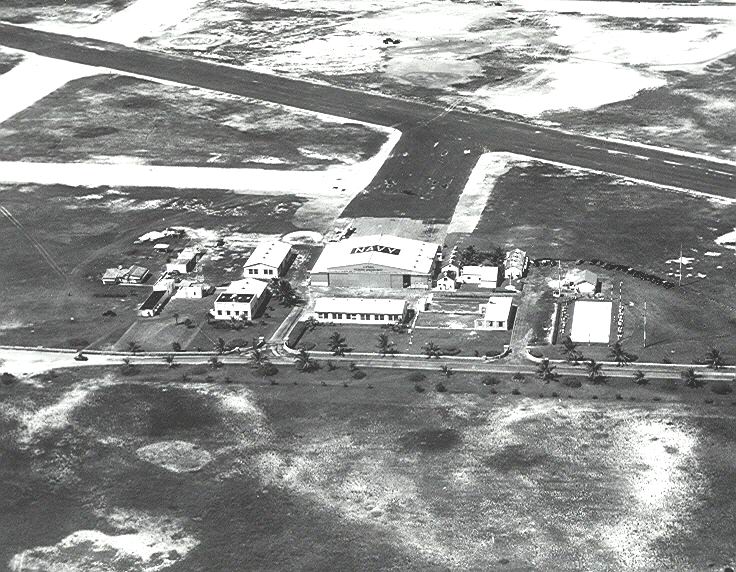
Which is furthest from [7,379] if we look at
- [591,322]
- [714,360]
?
[714,360]

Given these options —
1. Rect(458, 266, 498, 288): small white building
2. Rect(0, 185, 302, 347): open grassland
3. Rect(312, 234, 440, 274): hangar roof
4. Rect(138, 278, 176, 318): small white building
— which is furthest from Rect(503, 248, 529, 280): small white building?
Rect(138, 278, 176, 318): small white building

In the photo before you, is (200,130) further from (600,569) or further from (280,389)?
(600,569)

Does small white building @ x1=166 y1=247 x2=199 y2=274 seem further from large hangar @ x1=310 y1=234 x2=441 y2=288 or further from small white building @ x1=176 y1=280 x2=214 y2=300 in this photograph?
large hangar @ x1=310 y1=234 x2=441 y2=288

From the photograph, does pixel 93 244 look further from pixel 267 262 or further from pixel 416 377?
pixel 416 377

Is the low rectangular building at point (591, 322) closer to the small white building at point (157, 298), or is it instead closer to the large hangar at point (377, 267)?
the large hangar at point (377, 267)

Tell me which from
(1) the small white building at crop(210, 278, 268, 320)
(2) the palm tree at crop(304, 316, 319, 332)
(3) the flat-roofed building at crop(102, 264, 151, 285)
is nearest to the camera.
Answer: (2) the palm tree at crop(304, 316, 319, 332)
